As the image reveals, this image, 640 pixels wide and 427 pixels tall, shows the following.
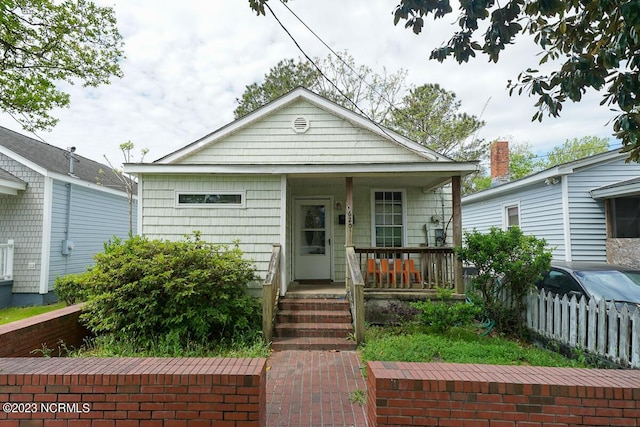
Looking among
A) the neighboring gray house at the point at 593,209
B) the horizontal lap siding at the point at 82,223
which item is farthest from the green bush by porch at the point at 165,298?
the neighboring gray house at the point at 593,209

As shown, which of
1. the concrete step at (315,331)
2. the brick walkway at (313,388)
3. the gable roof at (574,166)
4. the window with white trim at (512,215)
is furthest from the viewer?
the window with white trim at (512,215)

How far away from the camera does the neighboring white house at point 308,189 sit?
7.32m

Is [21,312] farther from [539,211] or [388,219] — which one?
[539,211]

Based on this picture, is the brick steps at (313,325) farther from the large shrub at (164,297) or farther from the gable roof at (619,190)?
the gable roof at (619,190)

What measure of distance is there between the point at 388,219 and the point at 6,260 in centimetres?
1076

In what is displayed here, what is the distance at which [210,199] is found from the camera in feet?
24.1

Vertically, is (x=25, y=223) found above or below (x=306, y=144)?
below

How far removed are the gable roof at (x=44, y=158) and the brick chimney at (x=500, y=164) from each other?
1503 cm

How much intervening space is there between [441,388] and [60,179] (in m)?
12.1

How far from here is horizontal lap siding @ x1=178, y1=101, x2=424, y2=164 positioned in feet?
27.9

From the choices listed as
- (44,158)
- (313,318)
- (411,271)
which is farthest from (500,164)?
(44,158)

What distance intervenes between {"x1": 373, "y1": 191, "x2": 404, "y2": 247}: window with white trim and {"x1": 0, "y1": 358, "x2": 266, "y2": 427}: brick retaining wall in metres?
6.48

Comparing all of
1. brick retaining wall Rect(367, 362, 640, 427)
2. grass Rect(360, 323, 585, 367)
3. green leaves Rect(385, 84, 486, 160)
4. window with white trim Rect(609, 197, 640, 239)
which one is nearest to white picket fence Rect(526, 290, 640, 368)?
grass Rect(360, 323, 585, 367)

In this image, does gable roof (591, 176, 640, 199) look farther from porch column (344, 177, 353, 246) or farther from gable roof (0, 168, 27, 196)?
gable roof (0, 168, 27, 196)
